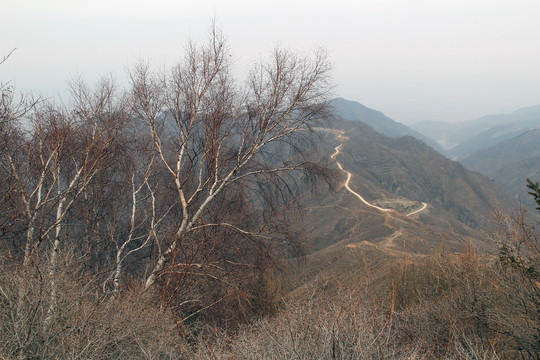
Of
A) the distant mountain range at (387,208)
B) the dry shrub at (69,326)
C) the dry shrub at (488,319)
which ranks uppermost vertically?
the dry shrub at (69,326)

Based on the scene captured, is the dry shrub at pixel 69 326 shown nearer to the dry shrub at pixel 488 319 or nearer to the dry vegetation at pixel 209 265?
the dry vegetation at pixel 209 265

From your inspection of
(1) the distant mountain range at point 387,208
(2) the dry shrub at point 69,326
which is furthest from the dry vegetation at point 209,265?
(1) the distant mountain range at point 387,208

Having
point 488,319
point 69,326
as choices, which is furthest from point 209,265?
point 488,319

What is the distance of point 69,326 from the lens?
5.29 metres

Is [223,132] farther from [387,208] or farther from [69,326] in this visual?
[387,208]

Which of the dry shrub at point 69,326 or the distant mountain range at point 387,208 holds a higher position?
the dry shrub at point 69,326

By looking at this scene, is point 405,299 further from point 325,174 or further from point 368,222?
point 368,222

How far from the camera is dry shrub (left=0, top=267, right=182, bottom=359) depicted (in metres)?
4.72

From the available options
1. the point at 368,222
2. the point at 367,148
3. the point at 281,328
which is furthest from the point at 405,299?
the point at 367,148

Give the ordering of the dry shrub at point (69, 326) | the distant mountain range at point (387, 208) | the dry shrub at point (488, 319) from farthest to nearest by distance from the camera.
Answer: the distant mountain range at point (387, 208) → the dry shrub at point (488, 319) → the dry shrub at point (69, 326)

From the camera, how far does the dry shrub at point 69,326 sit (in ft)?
15.5

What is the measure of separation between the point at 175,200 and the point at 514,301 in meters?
8.81

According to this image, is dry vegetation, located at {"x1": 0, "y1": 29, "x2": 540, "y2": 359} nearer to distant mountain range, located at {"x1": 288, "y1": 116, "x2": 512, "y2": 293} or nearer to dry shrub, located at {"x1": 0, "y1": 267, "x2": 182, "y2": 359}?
dry shrub, located at {"x1": 0, "y1": 267, "x2": 182, "y2": 359}

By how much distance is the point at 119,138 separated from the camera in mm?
10609
